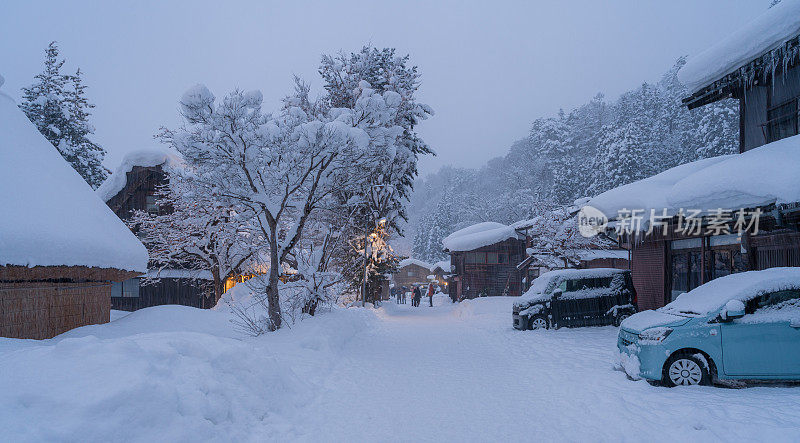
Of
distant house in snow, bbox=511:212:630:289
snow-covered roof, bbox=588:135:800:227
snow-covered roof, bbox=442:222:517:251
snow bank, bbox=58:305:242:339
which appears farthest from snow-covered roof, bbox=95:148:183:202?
snow-covered roof, bbox=588:135:800:227

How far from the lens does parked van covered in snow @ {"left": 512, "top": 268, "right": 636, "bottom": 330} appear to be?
14.8 metres

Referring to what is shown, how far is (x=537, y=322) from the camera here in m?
14.9

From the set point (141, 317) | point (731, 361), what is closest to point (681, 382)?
point (731, 361)

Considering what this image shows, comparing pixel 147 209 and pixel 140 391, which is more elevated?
pixel 147 209

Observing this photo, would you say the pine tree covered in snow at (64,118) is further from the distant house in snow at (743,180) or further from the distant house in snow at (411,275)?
the distant house in snow at (411,275)

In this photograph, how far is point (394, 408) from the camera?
648 cm

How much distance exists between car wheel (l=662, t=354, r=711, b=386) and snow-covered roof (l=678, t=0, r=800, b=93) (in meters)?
8.39

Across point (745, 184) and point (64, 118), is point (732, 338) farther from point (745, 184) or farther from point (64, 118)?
point (64, 118)

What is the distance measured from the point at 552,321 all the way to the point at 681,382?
794 cm

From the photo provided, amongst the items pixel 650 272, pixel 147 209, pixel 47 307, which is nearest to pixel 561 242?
pixel 650 272

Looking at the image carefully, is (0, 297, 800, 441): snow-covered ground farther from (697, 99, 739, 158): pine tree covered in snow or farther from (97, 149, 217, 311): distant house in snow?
(697, 99, 739, 158): pine tree covered in snow

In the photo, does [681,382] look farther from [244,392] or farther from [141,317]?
[141,317]

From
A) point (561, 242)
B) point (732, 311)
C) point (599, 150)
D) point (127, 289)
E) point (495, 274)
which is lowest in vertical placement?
point (495, 274)

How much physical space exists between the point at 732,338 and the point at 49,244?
38.5 feet
